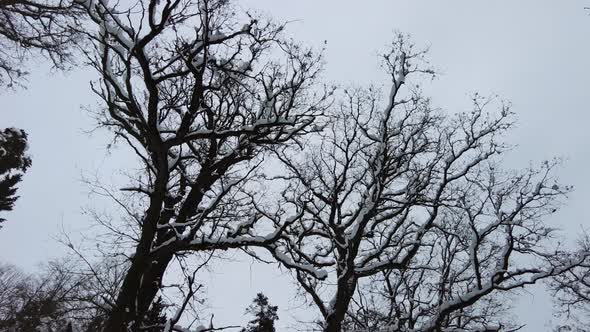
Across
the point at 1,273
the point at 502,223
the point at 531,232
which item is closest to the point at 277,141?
A: the point at 502,223

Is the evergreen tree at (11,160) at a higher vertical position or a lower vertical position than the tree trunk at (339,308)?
higher

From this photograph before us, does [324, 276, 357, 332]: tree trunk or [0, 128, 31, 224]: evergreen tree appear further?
[0, 128, 31, 224]: evergreen tree

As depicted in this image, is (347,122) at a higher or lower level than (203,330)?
higher

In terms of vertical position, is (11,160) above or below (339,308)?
above

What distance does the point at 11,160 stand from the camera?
1908 centimetres

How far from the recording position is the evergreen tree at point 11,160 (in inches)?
714

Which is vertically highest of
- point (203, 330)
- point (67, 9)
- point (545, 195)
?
point (545, 195)

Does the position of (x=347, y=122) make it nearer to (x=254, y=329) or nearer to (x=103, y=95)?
(x=103, y=95)

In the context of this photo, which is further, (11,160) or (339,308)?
(11,160)

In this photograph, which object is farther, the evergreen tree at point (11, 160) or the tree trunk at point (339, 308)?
the evergreen tree at point (11, 160)

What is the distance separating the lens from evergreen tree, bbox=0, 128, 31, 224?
18.1 m

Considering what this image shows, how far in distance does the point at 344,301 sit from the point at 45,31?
7.89 m

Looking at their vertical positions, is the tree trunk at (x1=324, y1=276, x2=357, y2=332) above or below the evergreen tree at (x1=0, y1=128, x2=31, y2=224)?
below

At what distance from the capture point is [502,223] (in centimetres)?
1062
